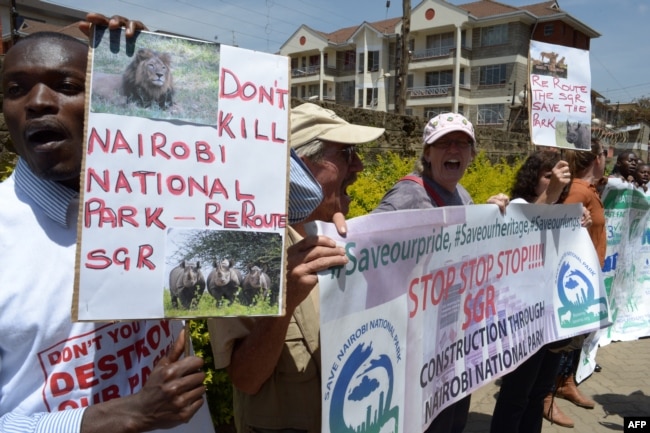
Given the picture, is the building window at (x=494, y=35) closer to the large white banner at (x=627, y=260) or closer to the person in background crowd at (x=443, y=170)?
the large white banner at (x=627, y=260)

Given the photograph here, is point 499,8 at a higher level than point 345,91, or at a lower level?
higher

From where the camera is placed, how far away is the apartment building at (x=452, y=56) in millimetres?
40812

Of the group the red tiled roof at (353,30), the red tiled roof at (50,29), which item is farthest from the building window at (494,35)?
the red tiled roof at (50,29)

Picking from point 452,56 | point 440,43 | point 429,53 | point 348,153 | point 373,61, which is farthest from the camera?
point 373,61

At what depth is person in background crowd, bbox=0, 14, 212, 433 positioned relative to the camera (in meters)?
1.26

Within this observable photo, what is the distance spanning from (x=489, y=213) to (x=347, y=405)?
1.39 metres

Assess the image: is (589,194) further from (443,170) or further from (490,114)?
(490,114)

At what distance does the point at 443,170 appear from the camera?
272 cm

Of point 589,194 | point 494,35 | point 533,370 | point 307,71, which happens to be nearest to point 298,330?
point 533,370

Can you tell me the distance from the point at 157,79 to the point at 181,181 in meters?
0.24

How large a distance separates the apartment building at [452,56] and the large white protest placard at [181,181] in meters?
37.3

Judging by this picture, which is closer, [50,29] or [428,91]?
[50,29]

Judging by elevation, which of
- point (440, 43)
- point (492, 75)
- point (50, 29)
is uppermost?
point (440, 43)

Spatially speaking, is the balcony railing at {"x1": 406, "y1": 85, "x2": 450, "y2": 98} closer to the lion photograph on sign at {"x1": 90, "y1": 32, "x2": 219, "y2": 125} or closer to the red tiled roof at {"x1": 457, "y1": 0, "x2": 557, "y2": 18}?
the red tiled roof at {"x1": 457, "y1": 0, "x2": 557, "y2": 18}
